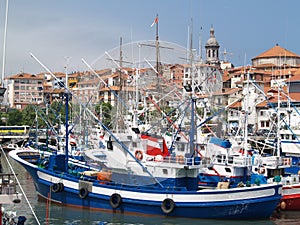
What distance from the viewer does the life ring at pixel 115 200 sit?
26.1m

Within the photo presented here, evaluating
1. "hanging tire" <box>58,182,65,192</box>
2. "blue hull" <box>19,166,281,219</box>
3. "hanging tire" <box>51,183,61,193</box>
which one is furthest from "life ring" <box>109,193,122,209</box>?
"hanging tire" <box>51,183,61,193</box>

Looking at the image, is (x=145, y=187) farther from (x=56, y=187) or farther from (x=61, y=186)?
(x=56, y=187)

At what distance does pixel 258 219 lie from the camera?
82.4 feet

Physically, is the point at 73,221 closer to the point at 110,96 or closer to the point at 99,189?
the point at 99,189

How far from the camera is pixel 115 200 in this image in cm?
2620

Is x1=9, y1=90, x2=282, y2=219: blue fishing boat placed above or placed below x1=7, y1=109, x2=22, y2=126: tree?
below

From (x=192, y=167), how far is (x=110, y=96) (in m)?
75.5

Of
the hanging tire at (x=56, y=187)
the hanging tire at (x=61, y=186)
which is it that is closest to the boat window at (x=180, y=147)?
the hanging tire at (x=61, y=186)

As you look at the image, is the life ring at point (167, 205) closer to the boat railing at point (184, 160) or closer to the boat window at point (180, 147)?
the boat railing at point (184, 160)

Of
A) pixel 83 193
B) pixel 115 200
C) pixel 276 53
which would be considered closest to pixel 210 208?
pixel 115 200

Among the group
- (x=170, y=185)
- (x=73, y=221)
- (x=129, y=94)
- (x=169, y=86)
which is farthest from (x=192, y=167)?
(x=129, y=94)

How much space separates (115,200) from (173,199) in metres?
2.90

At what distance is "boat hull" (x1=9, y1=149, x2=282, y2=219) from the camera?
24312 millimetres

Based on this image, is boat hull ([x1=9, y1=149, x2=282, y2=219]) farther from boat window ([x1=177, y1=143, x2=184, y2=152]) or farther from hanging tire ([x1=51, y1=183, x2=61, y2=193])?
boat window ([x1=177, y1=143, x2=184, y2=152])
